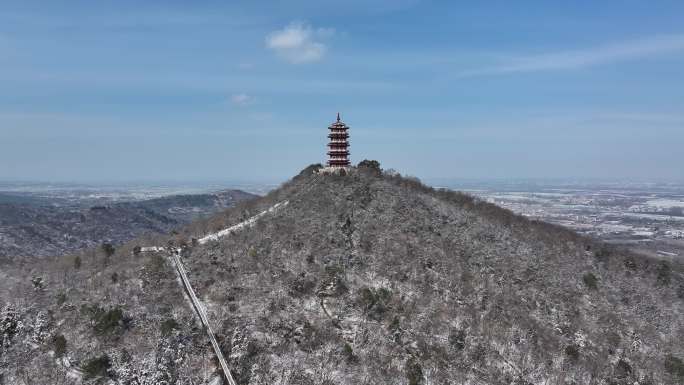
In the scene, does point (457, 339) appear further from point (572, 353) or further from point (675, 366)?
point (675, 366)

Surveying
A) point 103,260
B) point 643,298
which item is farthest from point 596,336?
point 103,260

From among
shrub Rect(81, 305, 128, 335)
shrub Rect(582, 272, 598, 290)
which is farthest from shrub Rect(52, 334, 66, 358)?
shrub Rect(582, 272, 598, 290)

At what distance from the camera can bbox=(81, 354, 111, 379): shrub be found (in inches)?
1202

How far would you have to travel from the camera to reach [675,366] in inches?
1516

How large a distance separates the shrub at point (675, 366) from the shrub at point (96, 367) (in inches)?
1729

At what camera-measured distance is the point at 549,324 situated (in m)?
40.7

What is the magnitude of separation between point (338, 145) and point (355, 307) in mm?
25553

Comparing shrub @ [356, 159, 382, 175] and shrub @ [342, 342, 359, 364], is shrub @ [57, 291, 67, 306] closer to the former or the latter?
shrub @ [342, 342, 359, 364]

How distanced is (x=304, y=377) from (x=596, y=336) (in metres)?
26.5

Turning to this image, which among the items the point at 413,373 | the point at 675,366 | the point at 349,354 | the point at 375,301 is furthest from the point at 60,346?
the point at 675,366

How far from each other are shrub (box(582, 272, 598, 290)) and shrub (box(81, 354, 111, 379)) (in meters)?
44.6

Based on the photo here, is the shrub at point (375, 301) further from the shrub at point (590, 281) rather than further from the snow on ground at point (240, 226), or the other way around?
the shrub at point (590, 281)

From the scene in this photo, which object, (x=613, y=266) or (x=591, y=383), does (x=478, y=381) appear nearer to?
(x=591, y=383)

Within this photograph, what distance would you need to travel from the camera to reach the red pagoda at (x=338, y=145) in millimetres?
56312
